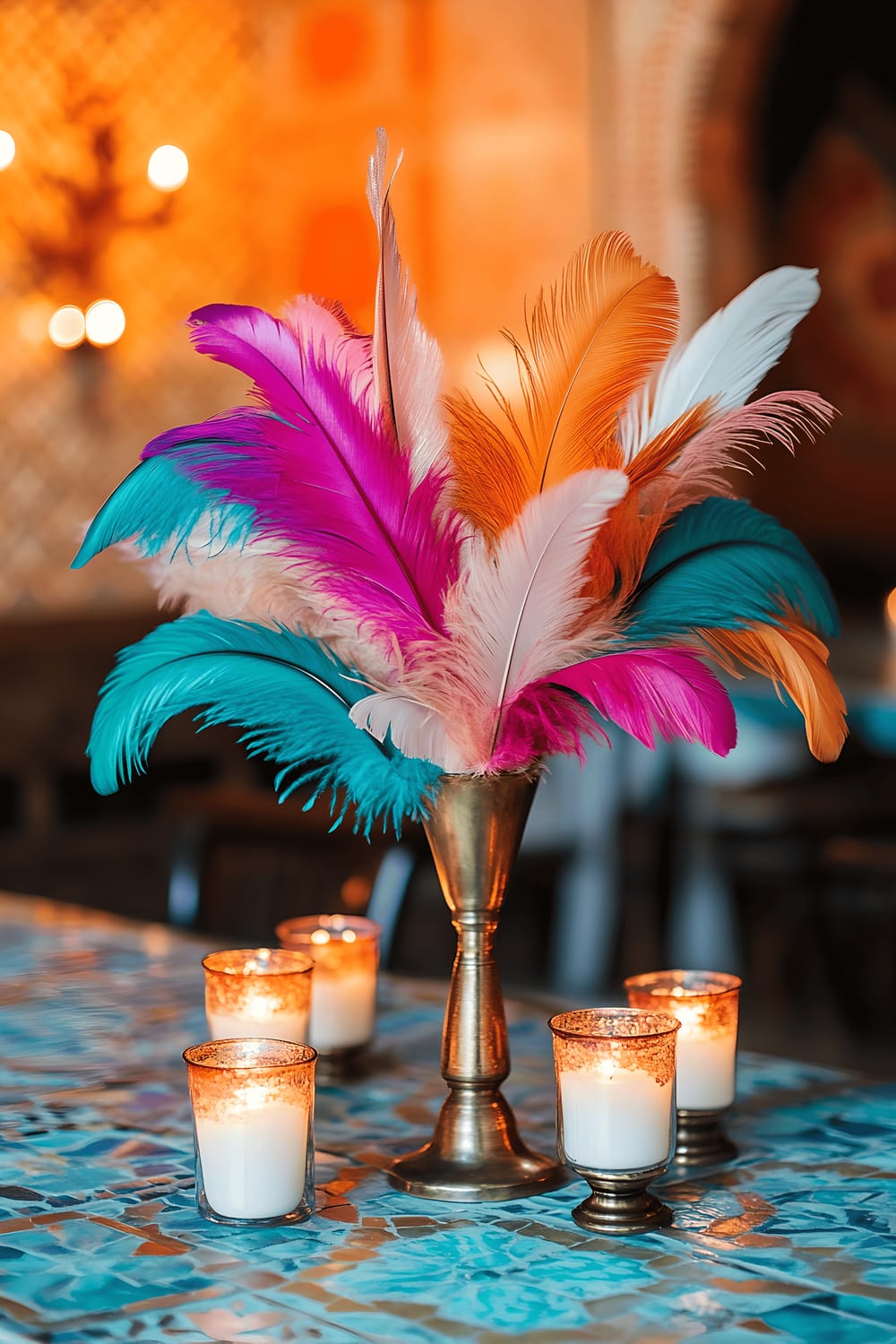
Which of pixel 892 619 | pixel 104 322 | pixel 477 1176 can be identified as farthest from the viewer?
pixel 104 322

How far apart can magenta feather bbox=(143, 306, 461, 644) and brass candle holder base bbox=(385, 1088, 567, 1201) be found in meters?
0.35

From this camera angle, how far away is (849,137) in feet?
20.5

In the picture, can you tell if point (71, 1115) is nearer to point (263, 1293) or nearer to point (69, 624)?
point (263, 1293)

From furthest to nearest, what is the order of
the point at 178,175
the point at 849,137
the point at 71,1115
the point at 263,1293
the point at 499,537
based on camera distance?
the point at 849,137 < the point at 178,175 < the point at 71,1115 < the point at 499,537 < the point at 263,1293

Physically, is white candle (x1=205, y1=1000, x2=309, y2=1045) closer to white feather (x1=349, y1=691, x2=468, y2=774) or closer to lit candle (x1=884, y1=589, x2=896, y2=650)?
white feather (x1=349, y1=691, x2=468, y2=774)

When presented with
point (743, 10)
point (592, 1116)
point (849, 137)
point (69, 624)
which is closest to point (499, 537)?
point (592, 1116)

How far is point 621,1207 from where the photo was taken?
1.08 metres

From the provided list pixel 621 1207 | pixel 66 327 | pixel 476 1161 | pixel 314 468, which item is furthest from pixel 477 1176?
pixel 66 327

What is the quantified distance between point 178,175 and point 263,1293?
5229 millimetres

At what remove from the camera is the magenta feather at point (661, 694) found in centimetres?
107

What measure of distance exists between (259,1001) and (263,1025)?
20mm

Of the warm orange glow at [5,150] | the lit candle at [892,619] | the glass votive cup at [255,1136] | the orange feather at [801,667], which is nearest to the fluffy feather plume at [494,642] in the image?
the orange feather at [801,667]

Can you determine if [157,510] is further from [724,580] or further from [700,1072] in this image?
[700,1072]

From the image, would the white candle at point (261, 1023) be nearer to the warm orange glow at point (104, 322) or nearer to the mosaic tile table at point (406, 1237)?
the mosaic tile table at point (406, 1237)
